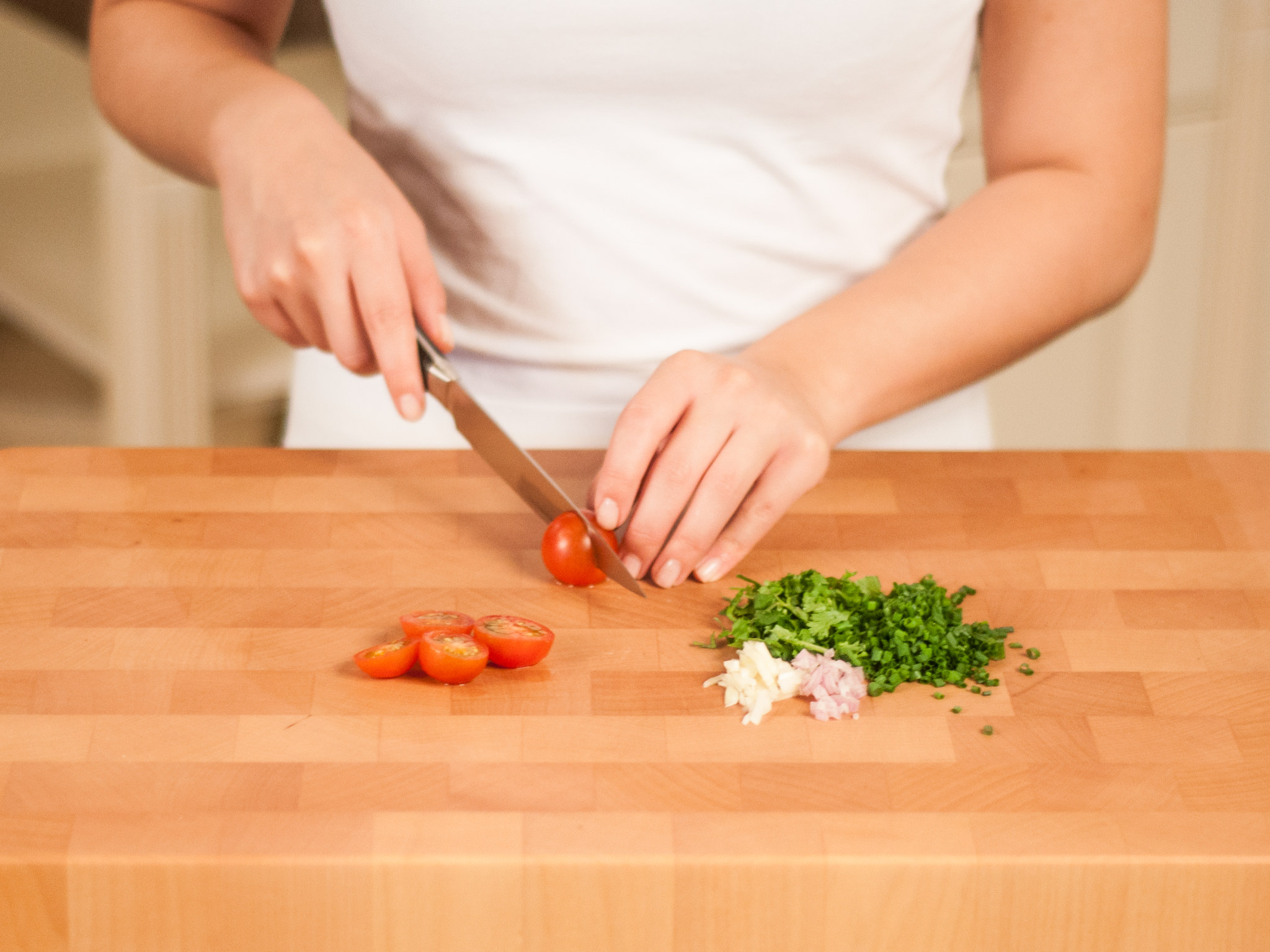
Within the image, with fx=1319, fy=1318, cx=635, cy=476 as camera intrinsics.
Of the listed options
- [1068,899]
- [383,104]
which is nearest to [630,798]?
[1068,899]

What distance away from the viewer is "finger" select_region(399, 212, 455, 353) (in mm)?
1068

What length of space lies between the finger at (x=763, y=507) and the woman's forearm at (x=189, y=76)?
50 cm

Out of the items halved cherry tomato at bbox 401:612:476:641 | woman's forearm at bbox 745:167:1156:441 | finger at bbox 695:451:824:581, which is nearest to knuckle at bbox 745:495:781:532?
finger at bbox 695:451:824:581

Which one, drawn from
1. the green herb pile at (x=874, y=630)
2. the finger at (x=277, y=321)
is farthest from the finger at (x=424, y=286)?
the green herb pile at (x=874, y=630)

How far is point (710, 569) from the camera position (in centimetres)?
104

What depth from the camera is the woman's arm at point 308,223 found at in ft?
3.41

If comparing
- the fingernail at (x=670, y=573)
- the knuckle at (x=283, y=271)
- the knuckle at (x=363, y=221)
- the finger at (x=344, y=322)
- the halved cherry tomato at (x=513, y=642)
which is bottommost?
the fingernail at (x=670, y=573)

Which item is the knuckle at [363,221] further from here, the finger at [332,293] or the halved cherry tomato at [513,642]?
the halved cherry tomato at [513,642]

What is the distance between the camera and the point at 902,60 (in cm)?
127

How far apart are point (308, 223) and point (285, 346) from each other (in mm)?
1830

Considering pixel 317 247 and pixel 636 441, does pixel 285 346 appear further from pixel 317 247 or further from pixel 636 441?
pixel 636 441

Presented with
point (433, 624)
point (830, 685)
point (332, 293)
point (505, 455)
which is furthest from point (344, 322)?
point (830, 685)

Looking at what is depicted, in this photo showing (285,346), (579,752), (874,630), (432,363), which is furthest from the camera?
(285,346)

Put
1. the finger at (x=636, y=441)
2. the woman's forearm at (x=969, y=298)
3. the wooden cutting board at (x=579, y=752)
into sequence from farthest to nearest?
the woman's forearm at (x=969, y=298), the finger at (x=636, y=441), the wooden cutting board at (x=579, y=752)
